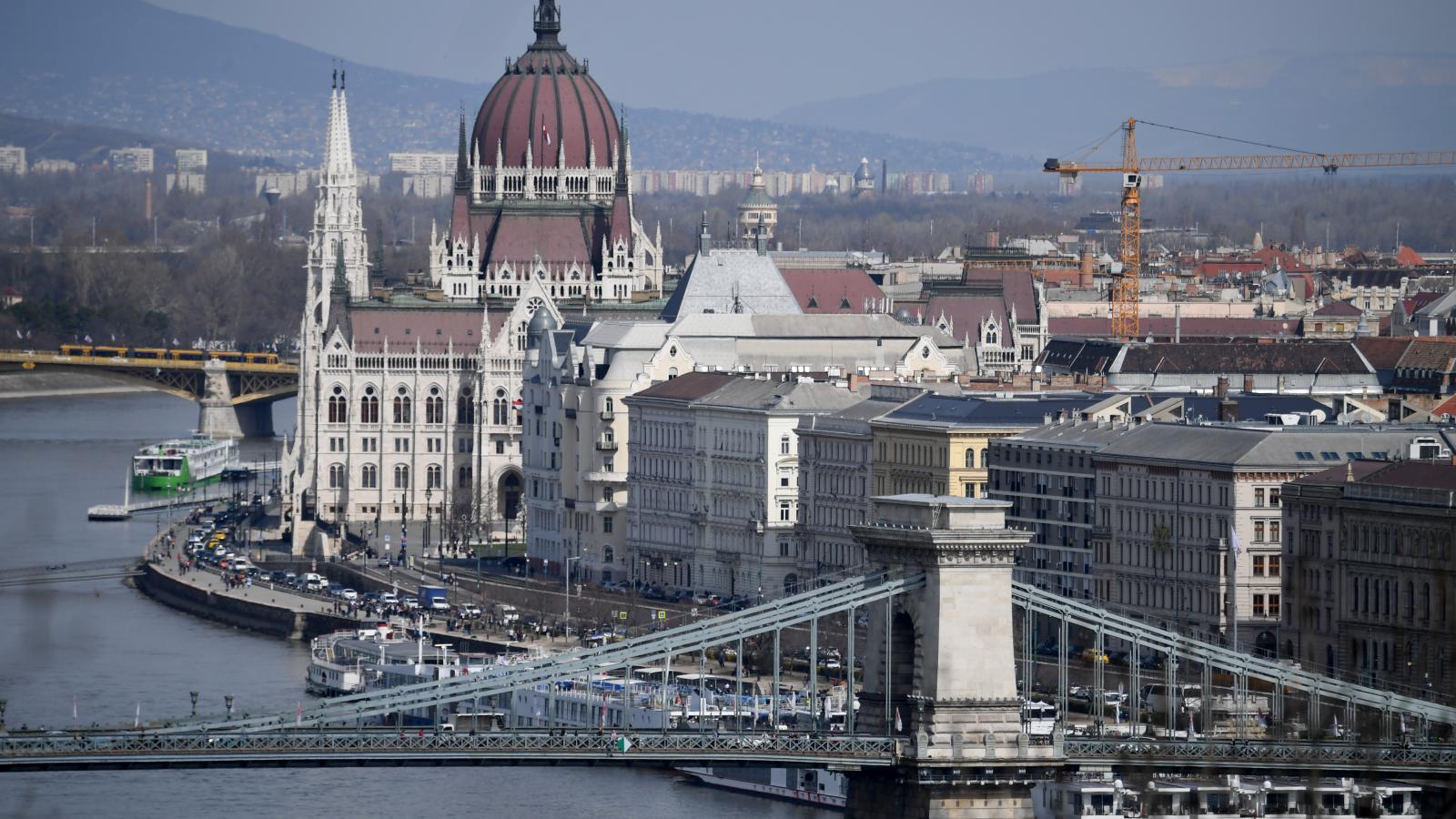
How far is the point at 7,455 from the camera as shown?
4614 inches

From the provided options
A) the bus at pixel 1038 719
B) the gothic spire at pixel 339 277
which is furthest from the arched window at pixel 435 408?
the bus at pixel 1038 719

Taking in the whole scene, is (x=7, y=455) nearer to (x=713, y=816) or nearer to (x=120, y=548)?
(x=120, y=548)

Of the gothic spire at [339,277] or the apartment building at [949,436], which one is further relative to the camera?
the gothic spire at [339,277]

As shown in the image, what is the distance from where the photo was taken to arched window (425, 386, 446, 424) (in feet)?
361

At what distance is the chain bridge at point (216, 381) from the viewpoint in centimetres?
12888

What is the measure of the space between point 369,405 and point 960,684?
65.2 meters

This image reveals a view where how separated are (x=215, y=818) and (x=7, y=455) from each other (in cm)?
6161

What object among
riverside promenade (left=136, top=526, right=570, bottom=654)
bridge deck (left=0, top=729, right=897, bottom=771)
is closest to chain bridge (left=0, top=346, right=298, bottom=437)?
riverside promenade (left=136, top=526, right=570, bottom=654)

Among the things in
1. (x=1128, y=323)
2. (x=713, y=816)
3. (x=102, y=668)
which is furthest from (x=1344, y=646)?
(x=1128, y=323)

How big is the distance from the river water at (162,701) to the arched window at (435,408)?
26.0ft

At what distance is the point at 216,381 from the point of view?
129m

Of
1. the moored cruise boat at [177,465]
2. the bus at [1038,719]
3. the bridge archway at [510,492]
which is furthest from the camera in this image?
the moored cruise boat at [177,465]

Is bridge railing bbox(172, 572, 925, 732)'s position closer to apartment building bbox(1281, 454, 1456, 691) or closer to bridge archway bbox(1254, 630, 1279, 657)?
apartment building bbox(1281, 454, 1456, 691)

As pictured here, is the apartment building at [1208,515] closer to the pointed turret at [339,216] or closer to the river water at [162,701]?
the river water at [162,701]
